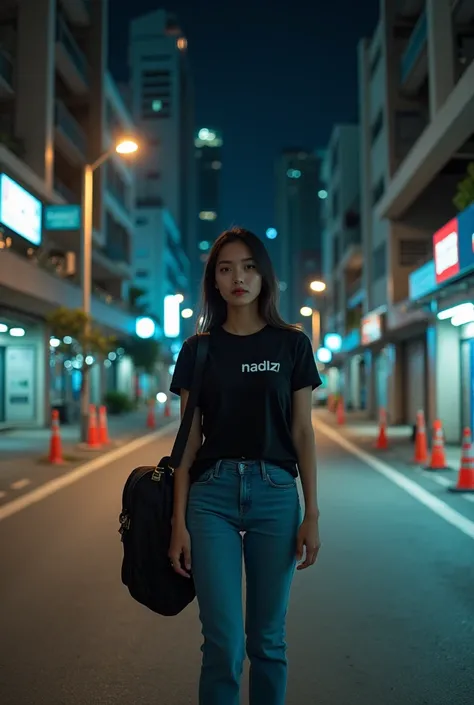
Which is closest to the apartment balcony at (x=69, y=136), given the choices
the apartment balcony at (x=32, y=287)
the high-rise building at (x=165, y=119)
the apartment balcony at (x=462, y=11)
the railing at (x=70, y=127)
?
the railing at (x=70, y=127)

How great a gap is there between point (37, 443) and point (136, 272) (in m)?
65.3

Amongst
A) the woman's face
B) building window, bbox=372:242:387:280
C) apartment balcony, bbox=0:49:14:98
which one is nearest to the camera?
the woman's face

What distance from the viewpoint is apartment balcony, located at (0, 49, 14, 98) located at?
28844 mm

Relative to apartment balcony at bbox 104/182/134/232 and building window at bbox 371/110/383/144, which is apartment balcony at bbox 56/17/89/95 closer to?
apartment balcony at bbox 104/182/134/232

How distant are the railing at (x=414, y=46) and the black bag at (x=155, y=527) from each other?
2549cm

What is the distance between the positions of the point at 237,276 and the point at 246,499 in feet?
2.74

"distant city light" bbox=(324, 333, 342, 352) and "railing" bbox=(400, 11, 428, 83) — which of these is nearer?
"railing" bbox=(400, 11, 428, 83)

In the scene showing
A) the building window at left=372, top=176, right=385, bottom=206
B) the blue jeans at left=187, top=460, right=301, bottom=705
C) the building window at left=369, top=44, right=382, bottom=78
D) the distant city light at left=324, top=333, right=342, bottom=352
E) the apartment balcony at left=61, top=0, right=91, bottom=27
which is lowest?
the blue jeans at left=187, top=460, right=301, bottom=705

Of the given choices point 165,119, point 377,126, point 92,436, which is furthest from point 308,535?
point 165,119

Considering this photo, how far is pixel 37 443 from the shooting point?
21531 mm

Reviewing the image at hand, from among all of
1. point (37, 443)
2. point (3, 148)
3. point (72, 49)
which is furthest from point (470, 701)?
point (72, 49)

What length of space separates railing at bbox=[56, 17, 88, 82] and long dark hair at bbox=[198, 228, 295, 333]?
107ft

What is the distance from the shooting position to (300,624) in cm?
511

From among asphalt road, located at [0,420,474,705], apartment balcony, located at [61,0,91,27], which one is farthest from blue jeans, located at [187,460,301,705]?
apartment balcony, located at [61,0,91,27]
